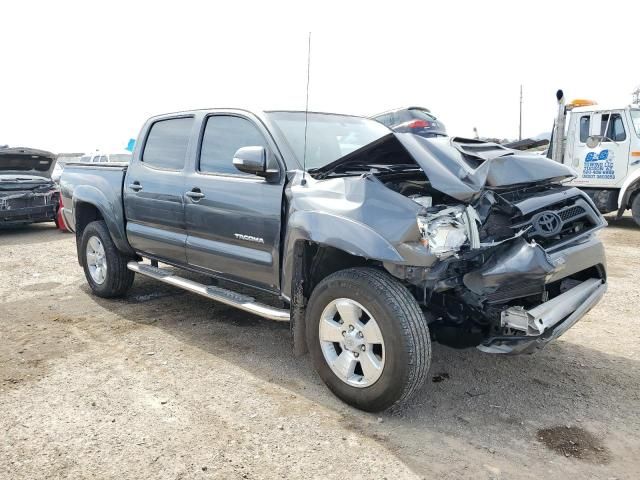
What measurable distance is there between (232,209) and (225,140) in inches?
25.2

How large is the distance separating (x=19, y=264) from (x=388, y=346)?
22.0ft

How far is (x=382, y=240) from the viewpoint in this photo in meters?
2.84

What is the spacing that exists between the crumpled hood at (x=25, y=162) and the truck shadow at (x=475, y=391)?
7559mm

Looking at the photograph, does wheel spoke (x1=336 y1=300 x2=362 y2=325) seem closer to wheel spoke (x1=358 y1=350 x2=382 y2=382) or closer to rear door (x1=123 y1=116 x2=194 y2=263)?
wheel spoke (x1=358 y1=350 x2=382 y2=382)

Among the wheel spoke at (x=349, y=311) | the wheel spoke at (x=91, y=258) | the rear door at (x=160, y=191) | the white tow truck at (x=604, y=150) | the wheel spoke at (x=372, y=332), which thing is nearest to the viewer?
the wheel spoke at (x=372, y=332)

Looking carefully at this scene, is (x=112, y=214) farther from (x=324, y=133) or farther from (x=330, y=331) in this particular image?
(x=330, y=331)

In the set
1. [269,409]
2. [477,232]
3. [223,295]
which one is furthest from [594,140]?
[269,409]

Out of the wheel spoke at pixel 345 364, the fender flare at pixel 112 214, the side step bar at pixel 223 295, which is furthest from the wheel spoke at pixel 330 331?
the fender flare at pixel 112 214

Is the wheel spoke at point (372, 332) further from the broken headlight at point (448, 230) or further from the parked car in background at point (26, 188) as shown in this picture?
the parked car in background at point (26, 188)

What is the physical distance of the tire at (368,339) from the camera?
2803mm

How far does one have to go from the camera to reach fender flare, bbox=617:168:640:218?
9945 mm

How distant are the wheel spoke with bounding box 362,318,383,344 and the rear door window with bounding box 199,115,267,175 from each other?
1.59m

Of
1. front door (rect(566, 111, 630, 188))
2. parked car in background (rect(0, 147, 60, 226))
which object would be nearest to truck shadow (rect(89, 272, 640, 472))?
parked car in background (rect(0, 147, 60, 226))

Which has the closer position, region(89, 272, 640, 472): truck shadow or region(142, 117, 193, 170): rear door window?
region(89, 272, 640, 472): truck shadow
